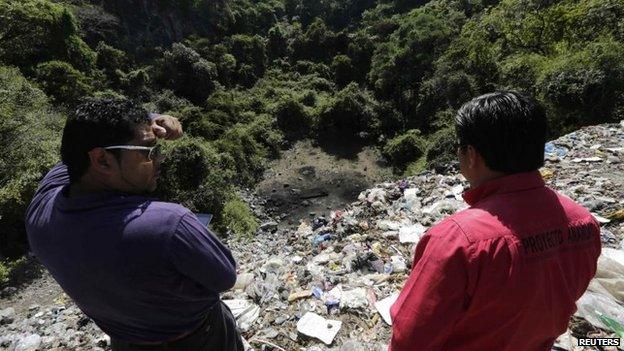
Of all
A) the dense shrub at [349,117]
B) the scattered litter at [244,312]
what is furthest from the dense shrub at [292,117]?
the scattered litter at [244,312]

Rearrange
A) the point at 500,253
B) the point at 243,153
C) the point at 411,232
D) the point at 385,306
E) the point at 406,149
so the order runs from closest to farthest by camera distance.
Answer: the point at 500,253 < the point at 385,306 < the point at 411,232 < the point at 406,149 < the point at 243,153

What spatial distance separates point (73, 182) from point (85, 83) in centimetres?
1559

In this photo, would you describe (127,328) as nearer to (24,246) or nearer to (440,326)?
(440,326)

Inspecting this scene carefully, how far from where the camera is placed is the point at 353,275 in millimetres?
4102

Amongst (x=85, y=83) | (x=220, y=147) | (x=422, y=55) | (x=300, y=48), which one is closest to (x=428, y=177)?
(x=220, y=147)

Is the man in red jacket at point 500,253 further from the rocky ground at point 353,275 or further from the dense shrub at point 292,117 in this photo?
the dense shrub at point 292,117

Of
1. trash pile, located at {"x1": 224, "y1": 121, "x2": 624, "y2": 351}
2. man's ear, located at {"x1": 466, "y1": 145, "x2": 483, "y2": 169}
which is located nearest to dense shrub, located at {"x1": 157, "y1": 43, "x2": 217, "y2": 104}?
trash pile, located at {"x1": 224, "y1": 121, "x2": 624, "y2": 351}

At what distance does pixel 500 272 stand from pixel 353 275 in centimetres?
312

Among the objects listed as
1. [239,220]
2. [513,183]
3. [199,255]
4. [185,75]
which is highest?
[513,183]

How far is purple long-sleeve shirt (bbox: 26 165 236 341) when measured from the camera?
4.00 ft

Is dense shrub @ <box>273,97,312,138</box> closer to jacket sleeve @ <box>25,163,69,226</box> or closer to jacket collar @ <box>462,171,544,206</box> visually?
jacket sleeve @ <box>25,163,69,226</box>

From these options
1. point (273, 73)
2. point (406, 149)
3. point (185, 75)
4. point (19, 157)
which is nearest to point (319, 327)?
point (19, 157)

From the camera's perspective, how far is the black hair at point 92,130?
1268mm

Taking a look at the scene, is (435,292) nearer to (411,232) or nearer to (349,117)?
(411,232)
